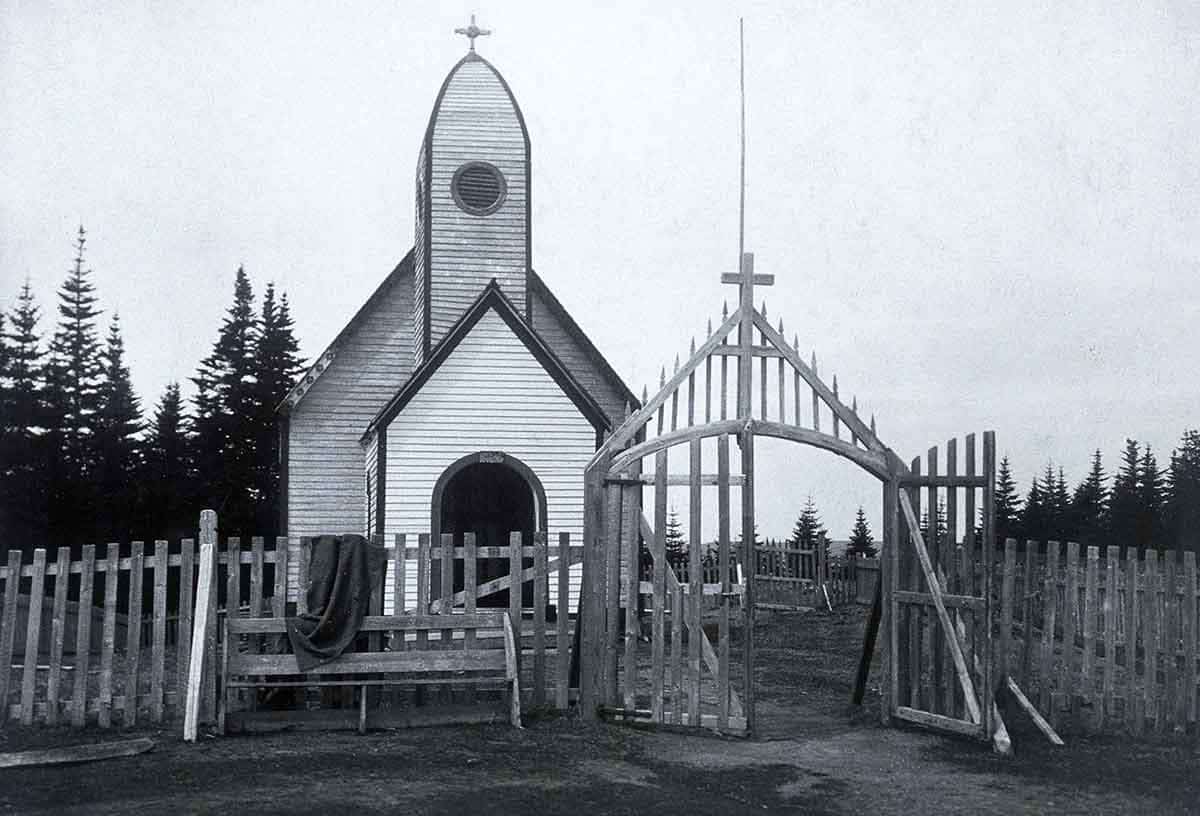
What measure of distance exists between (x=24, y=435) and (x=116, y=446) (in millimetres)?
4261

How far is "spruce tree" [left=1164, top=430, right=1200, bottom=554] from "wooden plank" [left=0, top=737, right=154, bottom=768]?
36.8 meters

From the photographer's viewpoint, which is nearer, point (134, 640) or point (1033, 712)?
point (1033, 712)

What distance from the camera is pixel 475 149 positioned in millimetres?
25250

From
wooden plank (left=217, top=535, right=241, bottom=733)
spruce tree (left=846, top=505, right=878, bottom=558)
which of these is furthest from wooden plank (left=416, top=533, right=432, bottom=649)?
Answer: spruce tree (left=846, top=505, right=878, bottom=558)

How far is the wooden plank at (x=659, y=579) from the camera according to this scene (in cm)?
1231

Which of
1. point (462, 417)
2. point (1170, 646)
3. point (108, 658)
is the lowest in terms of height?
point (108, 658)

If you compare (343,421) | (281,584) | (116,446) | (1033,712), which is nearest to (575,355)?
(343,421)

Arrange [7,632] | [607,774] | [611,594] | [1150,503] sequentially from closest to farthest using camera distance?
[607,774], [7,632], [611,594], [1150,503]

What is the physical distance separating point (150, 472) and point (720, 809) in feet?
149

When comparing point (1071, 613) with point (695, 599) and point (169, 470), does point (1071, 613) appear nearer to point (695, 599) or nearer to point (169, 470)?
point (695, 599)

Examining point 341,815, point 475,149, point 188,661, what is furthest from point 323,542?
point 475,149

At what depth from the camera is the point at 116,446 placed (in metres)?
49.5

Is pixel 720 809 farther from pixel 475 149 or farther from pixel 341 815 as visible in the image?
A: pixel 475 149

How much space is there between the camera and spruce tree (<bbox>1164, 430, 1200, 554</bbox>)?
41.1m
